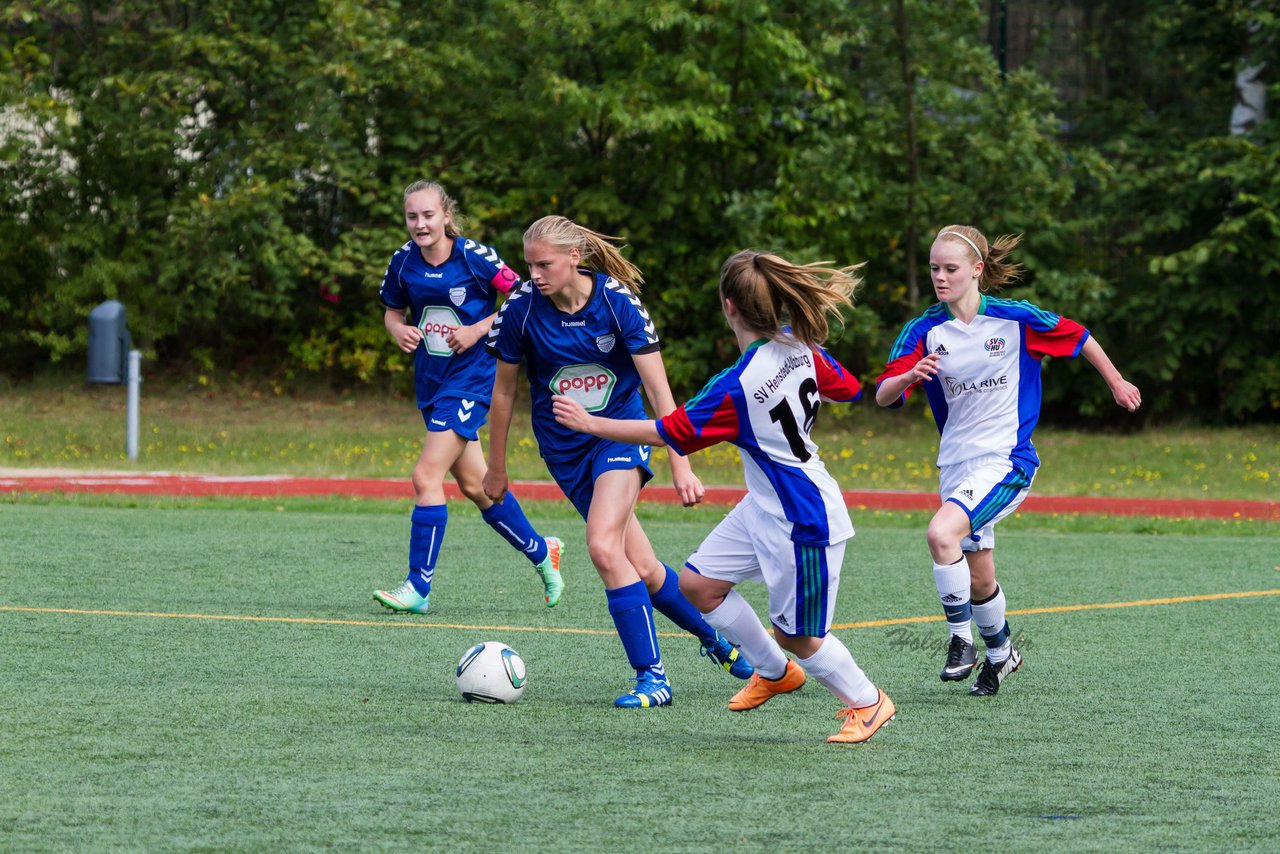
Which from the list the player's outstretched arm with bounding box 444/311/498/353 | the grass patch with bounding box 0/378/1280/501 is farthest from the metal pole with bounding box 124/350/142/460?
the player's outstretched arm with bounding box 444/311/498/353

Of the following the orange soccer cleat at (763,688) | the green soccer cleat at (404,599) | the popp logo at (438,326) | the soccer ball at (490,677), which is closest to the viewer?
the orange soccer cleat at (763,688)

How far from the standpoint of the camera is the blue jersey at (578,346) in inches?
252

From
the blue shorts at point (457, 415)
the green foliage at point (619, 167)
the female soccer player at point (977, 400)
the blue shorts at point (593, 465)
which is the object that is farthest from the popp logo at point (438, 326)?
the green foliage at point (619, 167)

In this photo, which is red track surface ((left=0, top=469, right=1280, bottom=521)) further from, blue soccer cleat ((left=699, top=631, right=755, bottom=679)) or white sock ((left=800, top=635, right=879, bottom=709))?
white sock ((left=800, top=635, right=879, bottom=709))

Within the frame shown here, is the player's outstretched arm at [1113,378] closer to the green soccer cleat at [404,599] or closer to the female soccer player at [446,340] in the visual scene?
the female soccer player at [446,340]

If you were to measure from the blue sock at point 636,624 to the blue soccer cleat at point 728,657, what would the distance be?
0.96 ft

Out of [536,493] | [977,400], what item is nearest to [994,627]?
[977,400]

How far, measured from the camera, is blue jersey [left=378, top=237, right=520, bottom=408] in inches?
346

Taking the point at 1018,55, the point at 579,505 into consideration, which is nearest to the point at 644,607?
the point at 579,505

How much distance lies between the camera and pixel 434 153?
891 inches

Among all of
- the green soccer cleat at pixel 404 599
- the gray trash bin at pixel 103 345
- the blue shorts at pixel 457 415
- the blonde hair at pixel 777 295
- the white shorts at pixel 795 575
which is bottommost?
the gray trash bin at pixel 103 345

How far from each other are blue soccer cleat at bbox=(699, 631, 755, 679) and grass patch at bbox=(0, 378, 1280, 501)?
9387mm

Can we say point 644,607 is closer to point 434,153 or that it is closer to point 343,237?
point 343,237

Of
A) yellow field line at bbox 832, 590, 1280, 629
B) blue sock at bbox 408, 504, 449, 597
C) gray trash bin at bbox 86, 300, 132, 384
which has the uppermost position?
blue sock at bbox 408, 504, 449, 597
